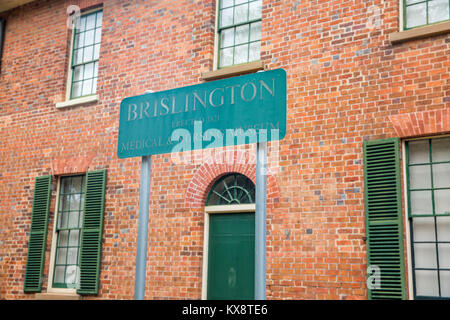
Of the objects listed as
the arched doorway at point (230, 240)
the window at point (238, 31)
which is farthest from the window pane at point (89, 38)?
the arched doorway at point (230, 240)

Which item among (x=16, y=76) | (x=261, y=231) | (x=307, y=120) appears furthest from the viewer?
(x=16, y=76)

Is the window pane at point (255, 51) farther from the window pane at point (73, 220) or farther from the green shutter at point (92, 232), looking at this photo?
the window pane at point (73, 220)

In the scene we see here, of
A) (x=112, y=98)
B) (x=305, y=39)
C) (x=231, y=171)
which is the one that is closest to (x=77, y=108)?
(x=112, y=98)

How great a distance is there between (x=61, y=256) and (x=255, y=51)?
17.7 feet

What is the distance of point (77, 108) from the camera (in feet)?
34.7

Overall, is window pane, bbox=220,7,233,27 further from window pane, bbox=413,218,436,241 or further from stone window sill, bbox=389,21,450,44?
window pane, bbox=413,218,436,241

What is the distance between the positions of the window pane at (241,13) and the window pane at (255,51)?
53 centimetres

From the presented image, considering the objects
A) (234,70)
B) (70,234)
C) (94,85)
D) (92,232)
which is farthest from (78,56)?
(234,70)

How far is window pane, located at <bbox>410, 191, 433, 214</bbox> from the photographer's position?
22.8 feet

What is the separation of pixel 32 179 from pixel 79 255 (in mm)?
2069

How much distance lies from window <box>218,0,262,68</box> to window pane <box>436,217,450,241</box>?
154 inches

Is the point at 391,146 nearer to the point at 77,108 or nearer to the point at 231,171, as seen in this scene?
the point at 231,171

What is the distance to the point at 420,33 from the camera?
721cm

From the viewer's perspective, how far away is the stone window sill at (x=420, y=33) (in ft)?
23.2
